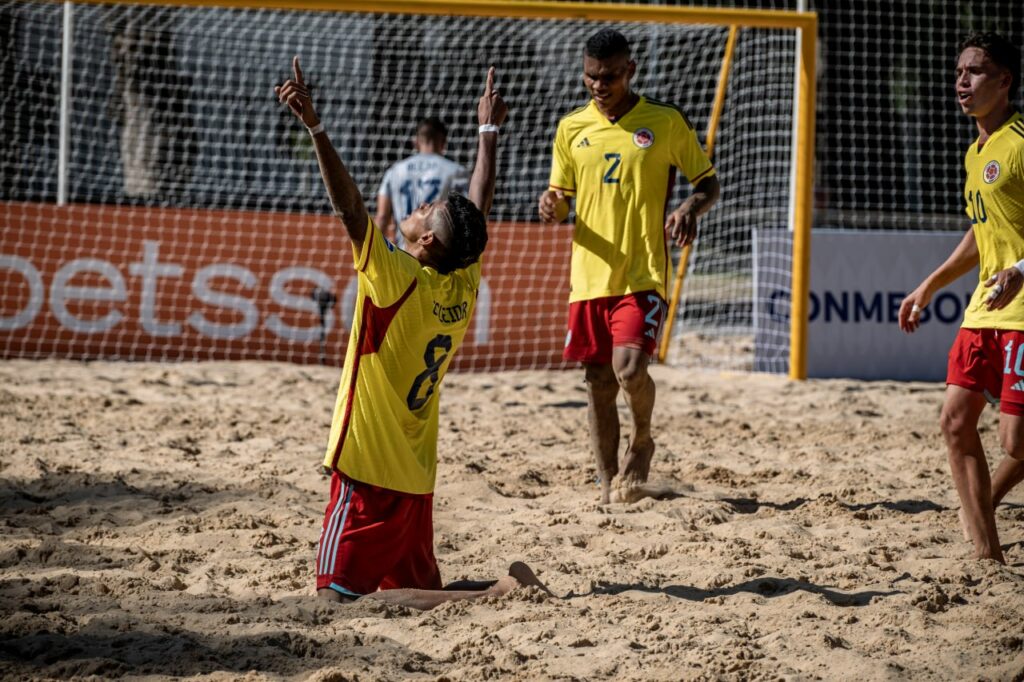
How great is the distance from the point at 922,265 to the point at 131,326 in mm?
6409

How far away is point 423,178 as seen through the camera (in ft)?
25.8

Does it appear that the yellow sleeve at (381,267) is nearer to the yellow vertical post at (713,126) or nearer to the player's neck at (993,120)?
the player's neck at (993,120)

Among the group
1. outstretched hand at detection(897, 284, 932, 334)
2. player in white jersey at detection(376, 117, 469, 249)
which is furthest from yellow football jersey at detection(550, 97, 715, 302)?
player in white jersey at detection(376, 117, 469, 249)

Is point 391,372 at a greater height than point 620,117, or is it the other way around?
point 620,117

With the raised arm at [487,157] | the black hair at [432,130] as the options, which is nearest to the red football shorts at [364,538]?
the raised arm at [487,157]

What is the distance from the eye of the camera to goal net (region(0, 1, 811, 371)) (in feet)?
30.6

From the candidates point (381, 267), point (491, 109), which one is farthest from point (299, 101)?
point (491, 109)

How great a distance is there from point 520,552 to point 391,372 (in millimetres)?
1090

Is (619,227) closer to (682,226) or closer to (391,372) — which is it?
(682,226)

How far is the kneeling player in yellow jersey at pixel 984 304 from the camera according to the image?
4176mm

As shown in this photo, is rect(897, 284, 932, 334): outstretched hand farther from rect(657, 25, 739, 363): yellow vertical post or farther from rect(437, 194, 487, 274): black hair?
rect(657, 25, 739, 363): yellow vertical post

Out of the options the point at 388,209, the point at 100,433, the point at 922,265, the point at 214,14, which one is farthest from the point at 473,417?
the point at 214,14

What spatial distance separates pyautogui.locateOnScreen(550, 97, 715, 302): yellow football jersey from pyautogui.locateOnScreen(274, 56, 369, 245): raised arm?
1949 mm

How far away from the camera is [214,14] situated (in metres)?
14.2
